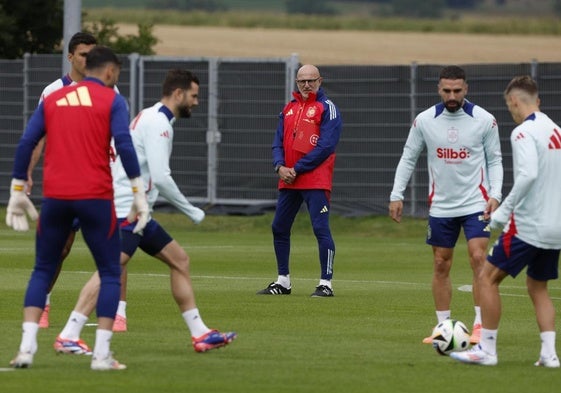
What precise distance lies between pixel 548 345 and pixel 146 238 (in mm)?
3085

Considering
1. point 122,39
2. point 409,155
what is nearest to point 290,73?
point 122,39

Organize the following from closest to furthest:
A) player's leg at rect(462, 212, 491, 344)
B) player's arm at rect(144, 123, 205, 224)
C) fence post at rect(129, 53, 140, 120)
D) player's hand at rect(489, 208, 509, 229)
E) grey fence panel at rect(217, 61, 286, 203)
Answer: player's hand at rect(489, 208, 509, 229) → player's arm at rect(144, 123, 205, 224) → player's leg at rect(462, 212, 491, 344) → grey fence panel at rect(217, 61, 286, 203) → fence post at rect(129, 53, 140, 120)

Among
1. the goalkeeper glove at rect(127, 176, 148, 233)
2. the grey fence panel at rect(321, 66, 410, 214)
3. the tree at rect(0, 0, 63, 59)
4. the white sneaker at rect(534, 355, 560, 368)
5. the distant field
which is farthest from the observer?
the distant field

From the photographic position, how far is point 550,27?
62875mm

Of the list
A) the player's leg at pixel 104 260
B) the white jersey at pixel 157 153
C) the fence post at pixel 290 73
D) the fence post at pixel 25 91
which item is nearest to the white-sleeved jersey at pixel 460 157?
the white jersey at pixel 157 153

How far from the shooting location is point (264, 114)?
32062 mm

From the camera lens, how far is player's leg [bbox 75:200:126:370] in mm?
10812

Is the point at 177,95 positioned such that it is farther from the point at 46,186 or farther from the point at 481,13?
the point at 481,13

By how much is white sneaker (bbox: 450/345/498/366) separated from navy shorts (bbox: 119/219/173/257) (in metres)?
2.36

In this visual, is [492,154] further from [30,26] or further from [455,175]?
[30,26]

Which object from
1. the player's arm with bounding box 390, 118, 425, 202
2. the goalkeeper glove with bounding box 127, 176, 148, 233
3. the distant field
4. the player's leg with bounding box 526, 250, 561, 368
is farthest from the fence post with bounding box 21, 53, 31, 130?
the player's leg with bounding box 526, 250, 561, 368

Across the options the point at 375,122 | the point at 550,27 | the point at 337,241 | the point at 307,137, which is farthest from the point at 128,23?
the point at 307,137

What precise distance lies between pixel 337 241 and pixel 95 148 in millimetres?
16552

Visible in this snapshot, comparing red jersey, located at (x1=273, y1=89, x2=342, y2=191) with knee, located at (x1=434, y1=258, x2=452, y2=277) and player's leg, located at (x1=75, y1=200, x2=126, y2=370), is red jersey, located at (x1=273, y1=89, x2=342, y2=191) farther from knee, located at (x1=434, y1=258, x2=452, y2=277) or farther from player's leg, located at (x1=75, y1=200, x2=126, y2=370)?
player's leg, located at (x1=75, y1=200, x2=126, y2=370)
